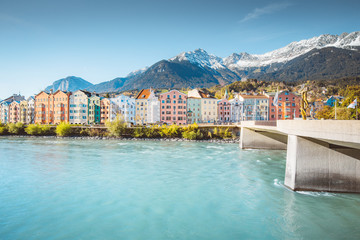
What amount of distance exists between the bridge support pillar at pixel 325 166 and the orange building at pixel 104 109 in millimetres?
85574

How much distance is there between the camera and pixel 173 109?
288 ft

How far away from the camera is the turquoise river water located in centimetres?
1227

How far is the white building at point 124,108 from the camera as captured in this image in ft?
302

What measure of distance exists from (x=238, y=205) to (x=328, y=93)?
541 ft

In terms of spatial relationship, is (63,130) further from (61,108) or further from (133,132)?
(61,108)

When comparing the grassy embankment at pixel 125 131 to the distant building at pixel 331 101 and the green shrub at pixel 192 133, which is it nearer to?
the green shrub at pixel 192 133

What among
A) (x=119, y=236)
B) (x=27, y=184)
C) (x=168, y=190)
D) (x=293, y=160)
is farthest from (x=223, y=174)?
(x=27, y=184)

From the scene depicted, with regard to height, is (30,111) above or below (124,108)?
below

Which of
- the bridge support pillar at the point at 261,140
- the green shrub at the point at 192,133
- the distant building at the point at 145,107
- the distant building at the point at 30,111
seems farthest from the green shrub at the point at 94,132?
the distant building at the point at 30,111

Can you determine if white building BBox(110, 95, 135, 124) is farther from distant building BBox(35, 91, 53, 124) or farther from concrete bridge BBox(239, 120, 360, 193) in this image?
concrete bridge BBox(239, 120, 360, 193)

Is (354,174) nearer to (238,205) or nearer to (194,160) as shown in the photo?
(238,205)

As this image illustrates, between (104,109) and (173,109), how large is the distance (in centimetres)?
2782

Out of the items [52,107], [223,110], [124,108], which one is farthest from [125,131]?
[52,107]

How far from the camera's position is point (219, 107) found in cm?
9588
